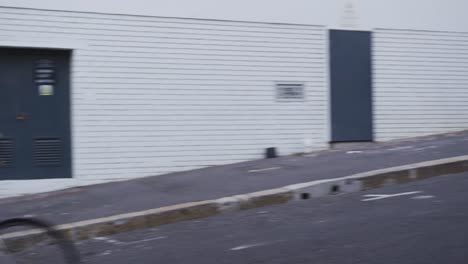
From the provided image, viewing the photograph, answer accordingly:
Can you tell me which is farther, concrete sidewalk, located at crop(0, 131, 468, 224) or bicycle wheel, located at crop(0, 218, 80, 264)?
concrete sidewalk, located at crop(0, 131, 468, 224)

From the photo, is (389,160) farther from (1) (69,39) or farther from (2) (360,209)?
(1) (69,39)

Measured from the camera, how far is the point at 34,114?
1115 centimetres

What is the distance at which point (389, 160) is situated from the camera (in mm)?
11078

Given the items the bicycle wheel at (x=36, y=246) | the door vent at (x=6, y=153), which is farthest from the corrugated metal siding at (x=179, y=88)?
the bicycle wheel at (x=36, y=246)

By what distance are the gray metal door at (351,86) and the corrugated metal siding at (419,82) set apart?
0.21 meters

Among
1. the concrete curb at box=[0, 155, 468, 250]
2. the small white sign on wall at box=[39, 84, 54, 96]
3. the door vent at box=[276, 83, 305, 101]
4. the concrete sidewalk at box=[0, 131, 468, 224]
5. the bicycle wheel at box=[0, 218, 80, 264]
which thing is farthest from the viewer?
the door vent at box=[276, 83, 305, 101]

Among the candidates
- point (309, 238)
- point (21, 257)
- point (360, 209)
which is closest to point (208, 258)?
point (309, 238)

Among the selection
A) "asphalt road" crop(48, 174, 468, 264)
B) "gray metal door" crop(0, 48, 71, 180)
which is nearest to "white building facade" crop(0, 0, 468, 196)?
"gray metal door" crop(0, 48, 71, 180)

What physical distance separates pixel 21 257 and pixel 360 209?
13.6 ft

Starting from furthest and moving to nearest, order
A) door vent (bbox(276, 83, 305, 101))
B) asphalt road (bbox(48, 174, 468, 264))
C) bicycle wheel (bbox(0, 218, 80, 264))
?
door vent (bbox(276, 83, 305, 101)) → asphalt road (bbox(48, 174, 468, 264)) → bicycle wheel (bbox(0, 218, 80, 264))

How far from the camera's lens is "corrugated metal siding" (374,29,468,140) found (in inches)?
531

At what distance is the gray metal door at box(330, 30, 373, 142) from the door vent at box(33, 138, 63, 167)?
527 centimetres

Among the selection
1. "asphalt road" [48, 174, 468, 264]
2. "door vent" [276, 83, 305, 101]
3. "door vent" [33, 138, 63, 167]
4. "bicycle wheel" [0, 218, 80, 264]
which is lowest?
Answer: "asphalt road" [48, 174, 468, 264]

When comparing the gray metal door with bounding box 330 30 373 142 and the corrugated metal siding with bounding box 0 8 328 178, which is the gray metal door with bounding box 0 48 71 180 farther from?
the gray metal door with bounding box 330 30 373 142
